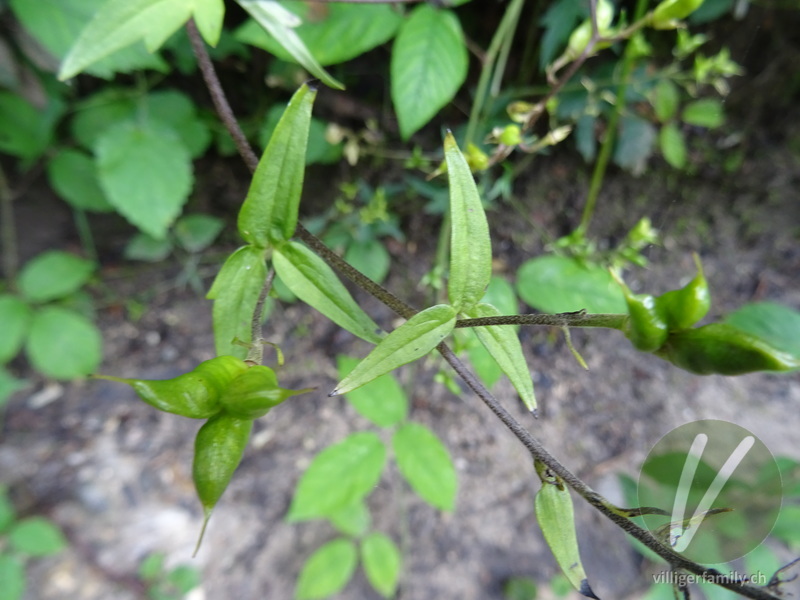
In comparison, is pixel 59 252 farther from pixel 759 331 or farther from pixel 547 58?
pixel 759 331

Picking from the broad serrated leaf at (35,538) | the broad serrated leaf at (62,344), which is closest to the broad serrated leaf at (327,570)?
the broad serrated leaf at (35,538)

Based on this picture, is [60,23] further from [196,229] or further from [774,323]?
[774,323]

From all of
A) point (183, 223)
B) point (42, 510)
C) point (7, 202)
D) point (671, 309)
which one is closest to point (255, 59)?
point (183, 223)

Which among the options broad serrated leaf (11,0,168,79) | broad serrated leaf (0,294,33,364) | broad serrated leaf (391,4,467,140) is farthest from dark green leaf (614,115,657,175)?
broad serrated leaf (0,294,33,364)

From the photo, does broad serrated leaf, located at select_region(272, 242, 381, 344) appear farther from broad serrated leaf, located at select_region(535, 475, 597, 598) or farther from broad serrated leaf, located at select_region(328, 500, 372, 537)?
broad serrated leaf, located at select_region(328, 500, 372, 537)

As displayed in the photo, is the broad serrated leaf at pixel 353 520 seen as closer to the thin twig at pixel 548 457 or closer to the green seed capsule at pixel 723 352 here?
the thin twig at pixel 548 457

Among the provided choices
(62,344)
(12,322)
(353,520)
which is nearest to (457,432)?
(353,520)

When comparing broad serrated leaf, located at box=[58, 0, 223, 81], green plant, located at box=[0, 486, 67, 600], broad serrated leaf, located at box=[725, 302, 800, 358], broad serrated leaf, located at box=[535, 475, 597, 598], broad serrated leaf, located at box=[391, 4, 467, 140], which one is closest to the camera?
broad serrated leaf, located at box=[535, 475, 597, 598]
